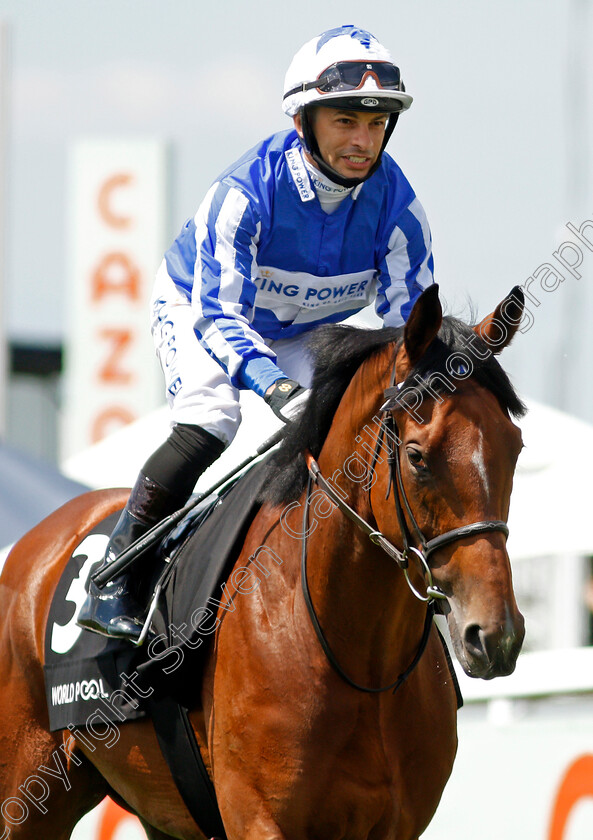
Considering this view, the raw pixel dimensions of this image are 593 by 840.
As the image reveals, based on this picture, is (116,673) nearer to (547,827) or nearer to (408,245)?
(408,245)

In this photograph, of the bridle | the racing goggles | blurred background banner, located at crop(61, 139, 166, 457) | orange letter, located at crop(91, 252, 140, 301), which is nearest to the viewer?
the bridle

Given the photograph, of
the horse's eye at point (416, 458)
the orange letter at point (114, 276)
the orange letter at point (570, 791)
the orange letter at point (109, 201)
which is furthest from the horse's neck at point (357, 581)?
the orange letter at point (109, 201)

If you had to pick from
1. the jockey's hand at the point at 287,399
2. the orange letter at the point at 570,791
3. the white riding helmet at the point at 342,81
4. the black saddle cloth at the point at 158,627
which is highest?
the white riding helmet at the point at 342,81

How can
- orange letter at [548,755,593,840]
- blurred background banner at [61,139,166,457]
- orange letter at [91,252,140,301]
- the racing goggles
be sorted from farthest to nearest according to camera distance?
orange letter at [91,252,140,301] → blurred background banner at [61,139,166,457] → orange letter at [548,755,593,840] → the racing goggles

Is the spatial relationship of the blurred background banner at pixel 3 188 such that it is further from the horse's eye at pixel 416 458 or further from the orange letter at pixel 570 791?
the horse's eye at pixel 416 458

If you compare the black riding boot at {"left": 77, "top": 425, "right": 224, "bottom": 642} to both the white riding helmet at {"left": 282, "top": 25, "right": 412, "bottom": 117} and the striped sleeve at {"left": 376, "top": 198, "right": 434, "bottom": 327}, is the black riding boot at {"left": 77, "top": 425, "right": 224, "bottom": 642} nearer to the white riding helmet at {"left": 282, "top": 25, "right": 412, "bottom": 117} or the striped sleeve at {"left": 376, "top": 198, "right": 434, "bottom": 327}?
the striped sleeve at {"left": 376, "top": 198, "right": 434, "bottom": 327}

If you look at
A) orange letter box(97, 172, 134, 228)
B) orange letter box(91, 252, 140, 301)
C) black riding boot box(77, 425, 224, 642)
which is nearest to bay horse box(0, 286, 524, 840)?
black riding boot box(77, 425, 224, 642)

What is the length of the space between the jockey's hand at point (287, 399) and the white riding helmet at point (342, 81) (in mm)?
737

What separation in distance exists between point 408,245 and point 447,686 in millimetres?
1441

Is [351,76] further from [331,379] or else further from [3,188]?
[3,188]

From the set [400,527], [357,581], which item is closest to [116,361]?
[357,581]

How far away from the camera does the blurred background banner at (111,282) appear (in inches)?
690

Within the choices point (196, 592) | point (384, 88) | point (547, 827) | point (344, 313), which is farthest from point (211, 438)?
point (547, 827)

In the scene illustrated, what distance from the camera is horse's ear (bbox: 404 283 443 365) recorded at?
3.01 m
